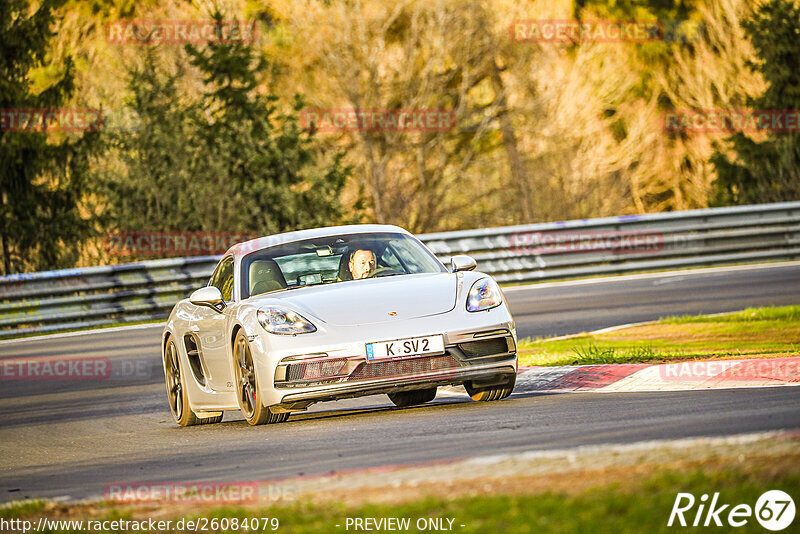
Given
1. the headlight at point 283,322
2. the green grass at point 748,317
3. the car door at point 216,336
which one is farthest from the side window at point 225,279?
the green grass at point 748,317

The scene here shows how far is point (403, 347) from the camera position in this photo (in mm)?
9273

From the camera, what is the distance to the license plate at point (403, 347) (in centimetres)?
925

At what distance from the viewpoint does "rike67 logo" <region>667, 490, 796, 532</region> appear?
463cm

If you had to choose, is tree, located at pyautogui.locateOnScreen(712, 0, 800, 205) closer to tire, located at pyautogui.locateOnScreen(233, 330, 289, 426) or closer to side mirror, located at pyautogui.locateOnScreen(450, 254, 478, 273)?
side mirror, located at pyautogui.locateOnScreen(450, 254, 478, 273)

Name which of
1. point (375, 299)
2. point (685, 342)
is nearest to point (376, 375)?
point (375, 299)

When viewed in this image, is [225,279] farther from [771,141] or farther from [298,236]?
[771,141]

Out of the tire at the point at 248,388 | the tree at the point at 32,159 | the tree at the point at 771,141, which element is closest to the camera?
the tire at the point at 248,388

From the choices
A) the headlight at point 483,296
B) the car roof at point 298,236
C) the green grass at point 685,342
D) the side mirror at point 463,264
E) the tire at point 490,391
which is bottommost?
the green grass at point 685,342

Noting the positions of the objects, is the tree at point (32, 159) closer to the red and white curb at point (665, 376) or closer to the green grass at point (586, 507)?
the red and white curb at point (665, 376)

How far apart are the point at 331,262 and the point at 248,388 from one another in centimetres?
137

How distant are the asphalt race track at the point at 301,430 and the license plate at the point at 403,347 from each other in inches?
17.9

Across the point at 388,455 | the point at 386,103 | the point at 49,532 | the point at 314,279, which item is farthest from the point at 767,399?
the point at 386,103

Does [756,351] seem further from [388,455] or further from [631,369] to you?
[388,455]

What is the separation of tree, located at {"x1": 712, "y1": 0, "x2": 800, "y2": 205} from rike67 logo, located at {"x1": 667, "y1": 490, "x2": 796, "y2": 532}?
24.7 m
